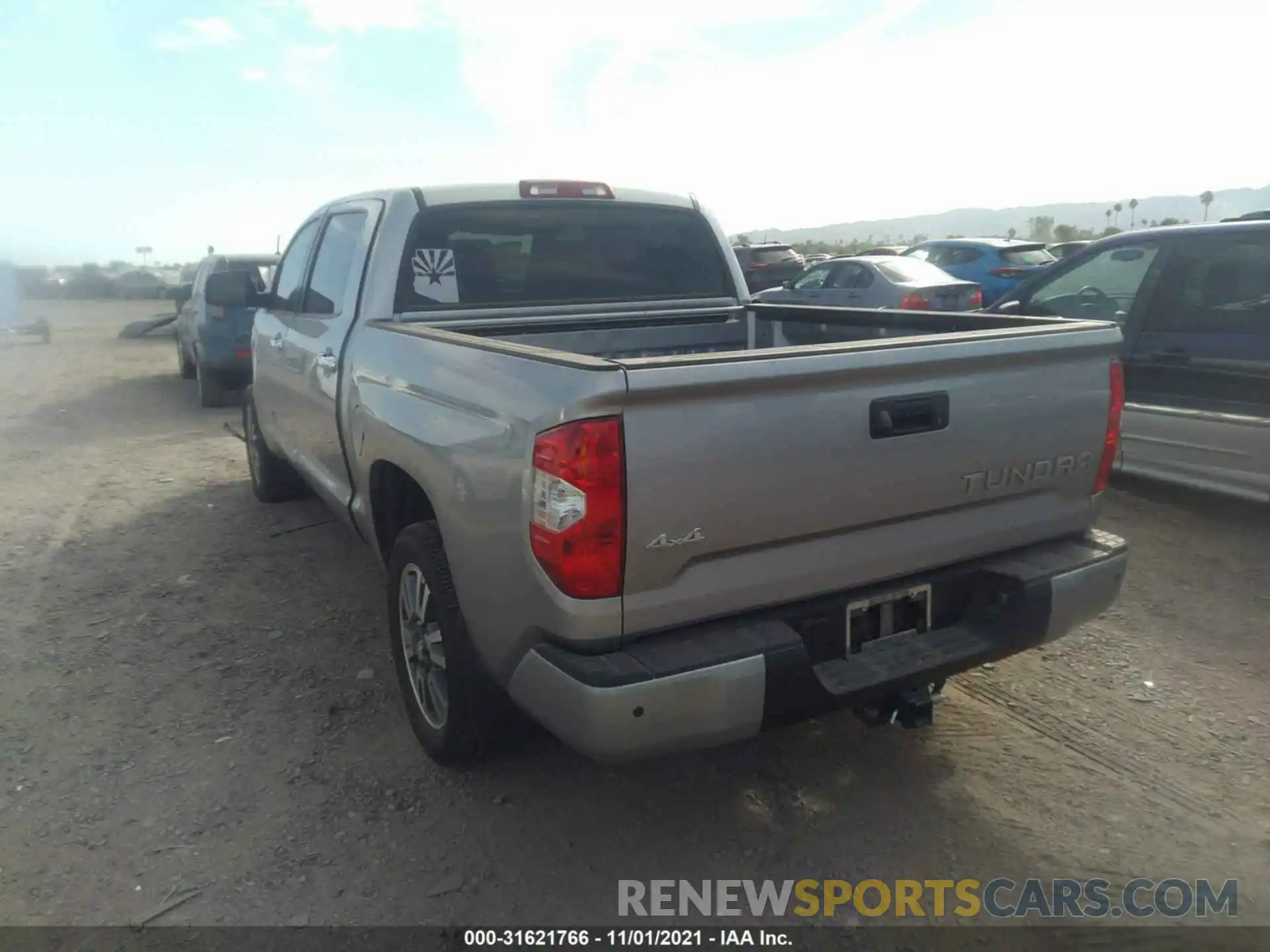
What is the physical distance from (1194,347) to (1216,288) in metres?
0.35

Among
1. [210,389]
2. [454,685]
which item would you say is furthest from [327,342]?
[210,389]

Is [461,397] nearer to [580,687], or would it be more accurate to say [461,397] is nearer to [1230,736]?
[580,687]

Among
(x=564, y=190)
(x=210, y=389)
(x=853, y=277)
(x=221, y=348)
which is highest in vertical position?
(x=564, y=190)

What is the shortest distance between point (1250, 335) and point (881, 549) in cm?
380

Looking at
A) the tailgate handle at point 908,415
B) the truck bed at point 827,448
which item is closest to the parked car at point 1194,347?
the truck bed at point 827,448

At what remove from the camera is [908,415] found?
2672 millimetres

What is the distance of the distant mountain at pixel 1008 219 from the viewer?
110725 mm

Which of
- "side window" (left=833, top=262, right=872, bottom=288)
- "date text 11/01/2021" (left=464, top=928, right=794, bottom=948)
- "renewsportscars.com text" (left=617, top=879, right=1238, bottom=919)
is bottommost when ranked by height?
"date text 11/01/2021" (left=464, top=928, right=794, bottom=948)

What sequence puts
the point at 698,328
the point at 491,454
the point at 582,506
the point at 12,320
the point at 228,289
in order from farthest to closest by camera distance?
1. the point at 12,320
2. the point at 228,289
3. the point at 698,328
4. the point at 491,454
5. the point at 582,506

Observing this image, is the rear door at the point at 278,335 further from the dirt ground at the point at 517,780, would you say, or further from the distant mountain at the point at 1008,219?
the distant mountain at the point at 1008,219

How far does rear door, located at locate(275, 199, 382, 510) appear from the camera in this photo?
4207mm

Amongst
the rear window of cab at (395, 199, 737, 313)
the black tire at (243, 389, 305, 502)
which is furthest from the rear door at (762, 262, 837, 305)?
the rear window of cab at (395, 199, 737, 313)

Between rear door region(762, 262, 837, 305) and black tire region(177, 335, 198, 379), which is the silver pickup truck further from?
black tire region(177, 335, 198, 379)

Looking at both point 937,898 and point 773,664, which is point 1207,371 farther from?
point 773,664
